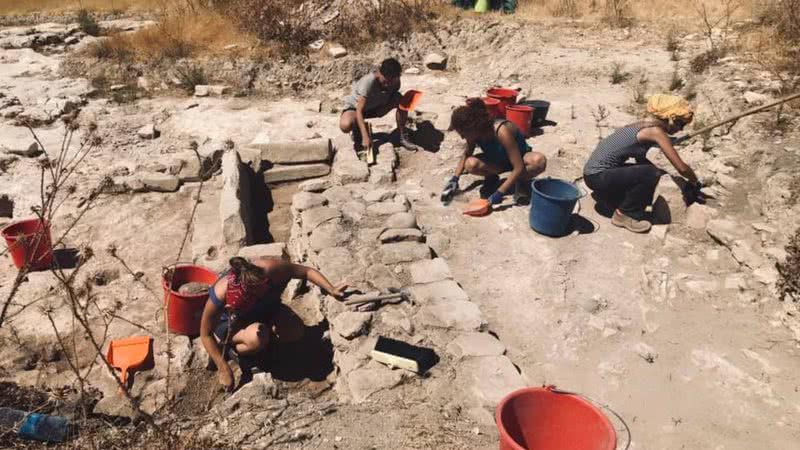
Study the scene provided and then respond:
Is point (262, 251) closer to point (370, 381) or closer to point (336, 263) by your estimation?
point (336, 263)

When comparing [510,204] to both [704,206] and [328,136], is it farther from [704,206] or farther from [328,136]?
[328,136]

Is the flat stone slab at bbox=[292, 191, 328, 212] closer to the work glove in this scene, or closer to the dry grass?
the work glove

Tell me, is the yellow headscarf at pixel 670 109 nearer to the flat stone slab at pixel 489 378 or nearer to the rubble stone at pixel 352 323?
the flat stone slab at pixel 489 378

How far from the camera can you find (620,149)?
4.88 meters

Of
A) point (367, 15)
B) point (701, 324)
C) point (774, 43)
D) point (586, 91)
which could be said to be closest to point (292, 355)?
point (701, 324)

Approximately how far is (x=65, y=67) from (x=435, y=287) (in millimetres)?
10032

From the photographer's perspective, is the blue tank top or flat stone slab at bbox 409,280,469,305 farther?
the blue tank top

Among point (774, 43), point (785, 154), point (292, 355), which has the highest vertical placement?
point (774, 43)

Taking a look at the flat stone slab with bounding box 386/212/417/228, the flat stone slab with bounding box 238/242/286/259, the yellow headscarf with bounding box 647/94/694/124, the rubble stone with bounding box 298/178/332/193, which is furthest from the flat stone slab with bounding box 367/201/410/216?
the yellow headscarf with bounding box 647/94/694/124

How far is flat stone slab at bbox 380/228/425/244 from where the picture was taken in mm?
4707

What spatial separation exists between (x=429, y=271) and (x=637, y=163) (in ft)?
7.12

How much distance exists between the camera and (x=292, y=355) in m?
4.27

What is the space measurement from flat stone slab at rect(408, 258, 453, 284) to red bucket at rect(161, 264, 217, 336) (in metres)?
1.56

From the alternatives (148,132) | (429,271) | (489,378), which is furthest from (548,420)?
(148,132)
